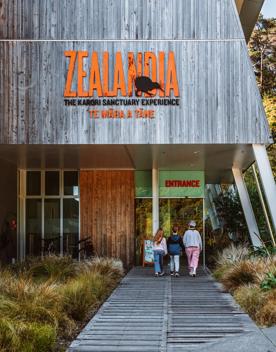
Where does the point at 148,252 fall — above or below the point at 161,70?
below

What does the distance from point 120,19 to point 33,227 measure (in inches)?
370

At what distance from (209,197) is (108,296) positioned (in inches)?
699

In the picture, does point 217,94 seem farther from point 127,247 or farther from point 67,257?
point 127,247

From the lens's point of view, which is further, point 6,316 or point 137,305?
point 137,305

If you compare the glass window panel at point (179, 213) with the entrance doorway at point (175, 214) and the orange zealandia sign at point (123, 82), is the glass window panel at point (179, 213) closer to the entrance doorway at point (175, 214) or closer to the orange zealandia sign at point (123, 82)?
the entrance doorway at point (175, 214)

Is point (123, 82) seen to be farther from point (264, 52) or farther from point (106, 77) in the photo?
point (264, 52)

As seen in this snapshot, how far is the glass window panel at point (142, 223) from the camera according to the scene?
77.3ft

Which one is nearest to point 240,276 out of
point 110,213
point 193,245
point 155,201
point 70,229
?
point 193,245

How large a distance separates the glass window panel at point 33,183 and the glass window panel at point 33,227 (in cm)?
29

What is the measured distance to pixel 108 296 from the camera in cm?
1382

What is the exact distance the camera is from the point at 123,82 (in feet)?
57.6

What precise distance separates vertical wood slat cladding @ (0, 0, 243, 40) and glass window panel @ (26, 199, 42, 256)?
830 centimetres

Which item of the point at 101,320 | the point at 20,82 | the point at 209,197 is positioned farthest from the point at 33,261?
the point at 209,197

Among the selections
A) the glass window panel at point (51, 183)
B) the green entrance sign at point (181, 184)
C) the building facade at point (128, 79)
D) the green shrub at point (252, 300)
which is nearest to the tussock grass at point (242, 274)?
the green shrub at point (252, 300)
